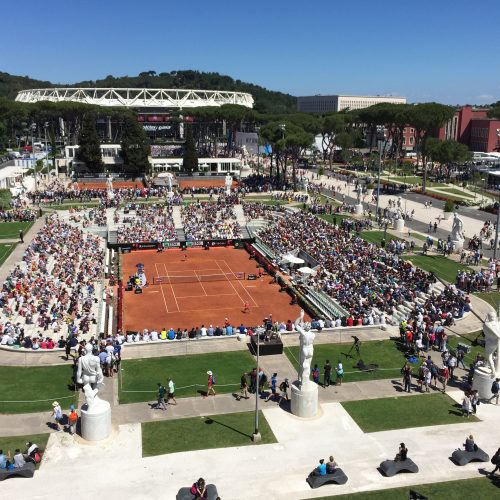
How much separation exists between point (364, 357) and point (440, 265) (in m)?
19.5

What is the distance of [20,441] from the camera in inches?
768

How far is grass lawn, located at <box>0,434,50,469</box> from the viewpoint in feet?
62.4

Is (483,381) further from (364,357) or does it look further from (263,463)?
(263,463)

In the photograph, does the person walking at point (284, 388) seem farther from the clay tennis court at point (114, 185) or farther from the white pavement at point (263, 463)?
the clay tennis court at point (114, 185)

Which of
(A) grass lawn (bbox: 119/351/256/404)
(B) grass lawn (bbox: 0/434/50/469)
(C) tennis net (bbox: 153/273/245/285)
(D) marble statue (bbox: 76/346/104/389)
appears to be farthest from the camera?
(C) tennis net (bbox: 153/273/245/285)

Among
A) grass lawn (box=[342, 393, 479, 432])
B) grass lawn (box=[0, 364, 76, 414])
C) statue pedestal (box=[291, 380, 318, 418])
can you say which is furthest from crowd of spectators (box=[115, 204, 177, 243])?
grass lawn (box=[342, 393, 479, 432])

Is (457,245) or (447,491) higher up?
(457,245)

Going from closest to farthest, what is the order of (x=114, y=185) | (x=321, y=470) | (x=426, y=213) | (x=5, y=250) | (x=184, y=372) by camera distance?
(x=321, y=470), (x=184, y=372), (x=5, y=250), (x=426, y=213), (x=114, y=185)

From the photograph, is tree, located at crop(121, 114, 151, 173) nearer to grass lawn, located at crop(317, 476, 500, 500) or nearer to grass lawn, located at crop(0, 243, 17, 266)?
grass lawn, located at crop(0, 243, 17, 266)

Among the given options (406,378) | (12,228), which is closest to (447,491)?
(406,378)

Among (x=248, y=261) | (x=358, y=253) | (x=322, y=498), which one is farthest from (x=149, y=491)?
(x=248, y=261)

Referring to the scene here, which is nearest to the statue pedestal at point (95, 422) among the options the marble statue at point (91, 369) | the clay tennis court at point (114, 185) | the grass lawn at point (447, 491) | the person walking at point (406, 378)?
the marble statue at point (91, 369)

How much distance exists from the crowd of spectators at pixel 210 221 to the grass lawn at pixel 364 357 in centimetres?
3028

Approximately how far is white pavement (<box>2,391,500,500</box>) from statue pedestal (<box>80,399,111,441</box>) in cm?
33
